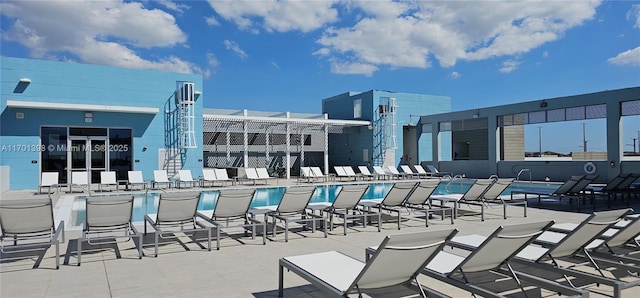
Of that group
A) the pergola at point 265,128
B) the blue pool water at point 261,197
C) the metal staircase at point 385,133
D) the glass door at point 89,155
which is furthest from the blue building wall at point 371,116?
the glass door at point 89,155

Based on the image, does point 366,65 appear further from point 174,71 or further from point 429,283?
point 429,283

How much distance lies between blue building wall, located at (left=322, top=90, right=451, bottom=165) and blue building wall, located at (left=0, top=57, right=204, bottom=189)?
34.7ft

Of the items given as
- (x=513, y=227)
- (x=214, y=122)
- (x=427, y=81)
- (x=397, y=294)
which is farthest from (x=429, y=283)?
(x=427, y=81)

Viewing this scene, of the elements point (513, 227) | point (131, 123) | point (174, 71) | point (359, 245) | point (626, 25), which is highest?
point (626, 25)

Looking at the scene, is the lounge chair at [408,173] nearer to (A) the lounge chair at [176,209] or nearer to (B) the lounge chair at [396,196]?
(B) the lounge chair at [396,196]

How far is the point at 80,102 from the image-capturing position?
15828 mm

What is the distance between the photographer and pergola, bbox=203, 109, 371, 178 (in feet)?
68.9

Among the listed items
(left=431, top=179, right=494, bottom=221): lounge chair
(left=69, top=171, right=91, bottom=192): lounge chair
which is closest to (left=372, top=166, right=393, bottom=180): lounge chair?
(left=431, top=179, right=494, bottom=221): lounge chair

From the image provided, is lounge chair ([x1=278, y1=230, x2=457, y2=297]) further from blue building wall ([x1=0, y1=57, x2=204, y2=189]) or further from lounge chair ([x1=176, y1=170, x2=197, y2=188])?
blue building wall ([x1=0, y1=57, x2=204, y2=189])

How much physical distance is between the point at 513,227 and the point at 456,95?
1083 inches

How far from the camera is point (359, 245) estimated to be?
226 inches

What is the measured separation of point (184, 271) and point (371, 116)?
20.9 metres

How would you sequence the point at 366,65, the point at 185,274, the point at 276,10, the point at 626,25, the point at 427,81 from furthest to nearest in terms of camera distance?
the point at 427,81
the point at 366,65
the point at 626,25
the point at 276,10
the point at 185,274

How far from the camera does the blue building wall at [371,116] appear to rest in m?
24.8
